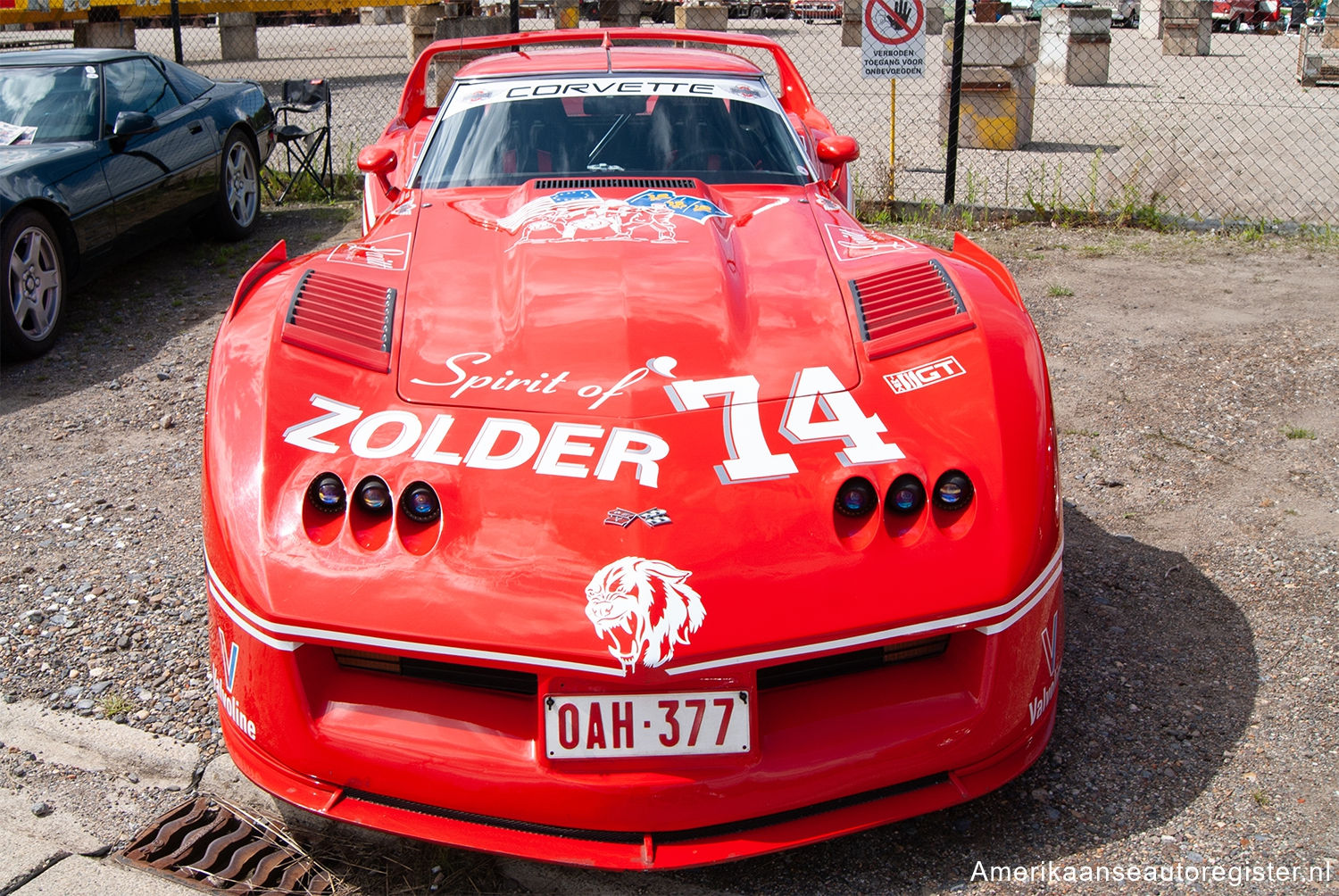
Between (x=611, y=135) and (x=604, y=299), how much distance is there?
4.24 feet

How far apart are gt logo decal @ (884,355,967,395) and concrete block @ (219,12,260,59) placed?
20.3m

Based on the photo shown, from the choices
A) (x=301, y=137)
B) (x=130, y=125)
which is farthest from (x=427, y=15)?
(x=130, y=125)

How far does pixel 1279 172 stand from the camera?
383 inches

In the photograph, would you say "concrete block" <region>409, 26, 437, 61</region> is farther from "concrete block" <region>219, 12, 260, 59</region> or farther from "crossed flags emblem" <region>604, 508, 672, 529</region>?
"crossed flags emblem" <region>604, 508, 672, 529</region>

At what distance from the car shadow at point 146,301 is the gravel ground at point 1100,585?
29 millimetres

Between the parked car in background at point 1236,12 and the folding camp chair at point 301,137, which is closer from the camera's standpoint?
the folding camp chair at point 301,137

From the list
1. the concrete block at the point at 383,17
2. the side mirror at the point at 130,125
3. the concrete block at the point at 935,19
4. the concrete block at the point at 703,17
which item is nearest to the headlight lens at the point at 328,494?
the side mirror at the point at 130,125

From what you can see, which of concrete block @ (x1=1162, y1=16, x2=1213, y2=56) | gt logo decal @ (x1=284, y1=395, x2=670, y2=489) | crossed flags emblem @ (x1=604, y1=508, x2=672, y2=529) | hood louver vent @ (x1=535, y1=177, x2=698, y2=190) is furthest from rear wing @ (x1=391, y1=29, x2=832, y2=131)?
concrete block @ (x1=1162, y1=16, x2=1213, y2=56)

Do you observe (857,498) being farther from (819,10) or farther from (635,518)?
(819,10)

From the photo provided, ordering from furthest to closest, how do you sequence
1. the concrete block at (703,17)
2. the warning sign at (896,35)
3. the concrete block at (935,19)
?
1. the concrete block at (935,19)
2. the concrete block at (703,17)
3. the warning sign at (896,35)

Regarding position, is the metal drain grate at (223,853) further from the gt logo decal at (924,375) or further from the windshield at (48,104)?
the windshield at (48,104)

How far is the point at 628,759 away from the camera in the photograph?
211cm

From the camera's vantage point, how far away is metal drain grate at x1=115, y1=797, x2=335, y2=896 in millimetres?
2361

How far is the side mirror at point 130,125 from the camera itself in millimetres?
6367
